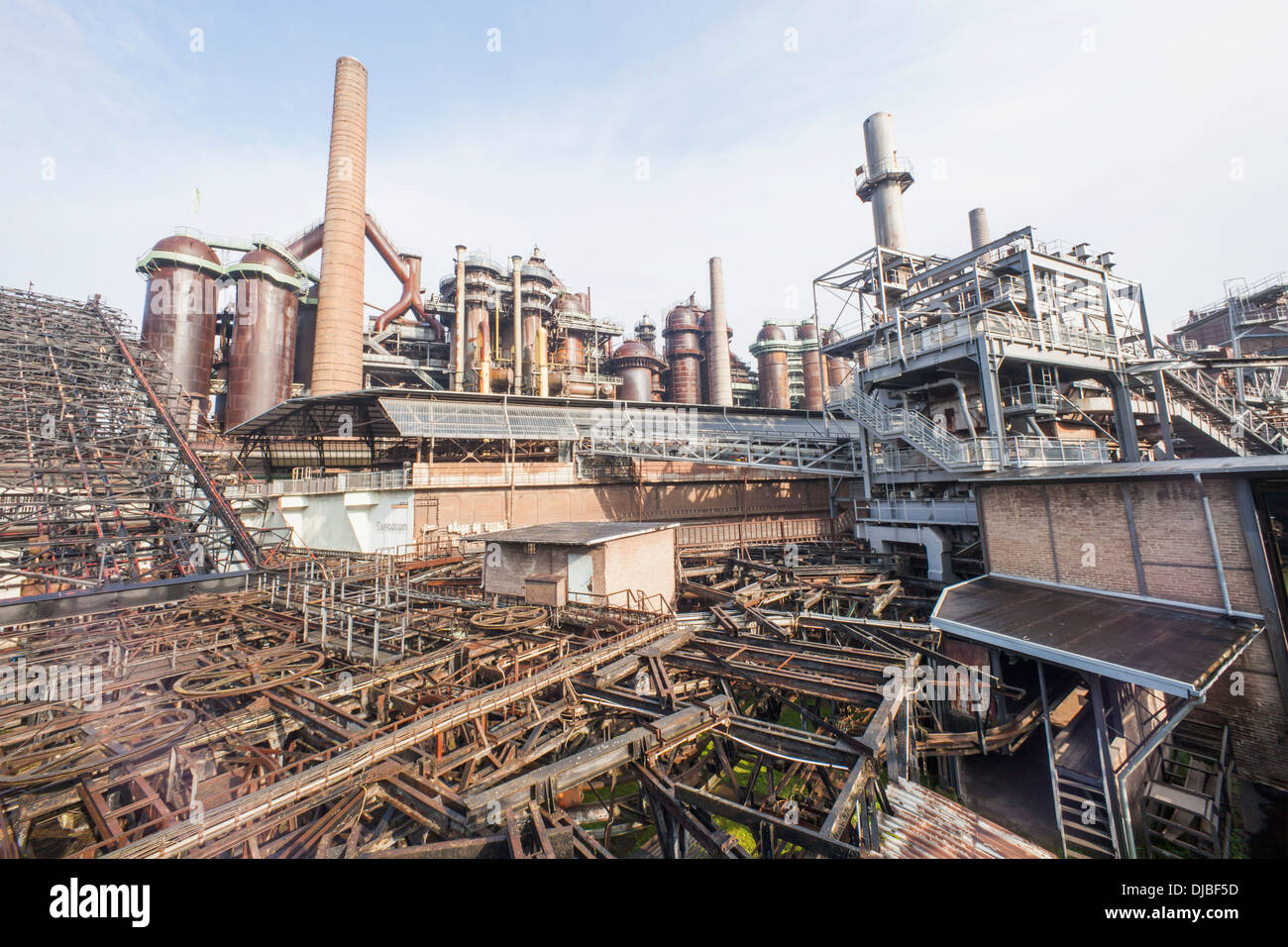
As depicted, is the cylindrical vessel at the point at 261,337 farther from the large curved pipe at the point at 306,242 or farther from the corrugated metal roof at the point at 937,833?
the corrugated metal roof at the point at 937,833

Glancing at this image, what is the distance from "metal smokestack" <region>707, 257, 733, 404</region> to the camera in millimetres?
43812

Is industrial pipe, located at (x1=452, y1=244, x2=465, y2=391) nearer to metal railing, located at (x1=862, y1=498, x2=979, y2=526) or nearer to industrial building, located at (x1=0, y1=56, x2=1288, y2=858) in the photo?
industrial building, located at (x1=0, y1=56, x2=1288, y2=858)

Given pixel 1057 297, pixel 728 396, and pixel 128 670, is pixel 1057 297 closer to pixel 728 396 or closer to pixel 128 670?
pixel 728 396

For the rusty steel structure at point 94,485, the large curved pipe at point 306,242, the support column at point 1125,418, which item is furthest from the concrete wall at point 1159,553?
the large curved pipe at point 306,242

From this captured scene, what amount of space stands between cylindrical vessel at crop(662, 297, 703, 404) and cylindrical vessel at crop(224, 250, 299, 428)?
30120mm

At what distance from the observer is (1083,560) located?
11.3 meters

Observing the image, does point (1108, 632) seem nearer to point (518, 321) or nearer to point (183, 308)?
point (518, 321)

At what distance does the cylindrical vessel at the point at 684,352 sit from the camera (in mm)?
46844

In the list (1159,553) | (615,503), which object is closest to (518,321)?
(615,503)

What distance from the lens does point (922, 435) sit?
19.2m

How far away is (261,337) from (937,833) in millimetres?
40917

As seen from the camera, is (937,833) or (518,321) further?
(518,321)

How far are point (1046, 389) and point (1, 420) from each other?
1504 inches
